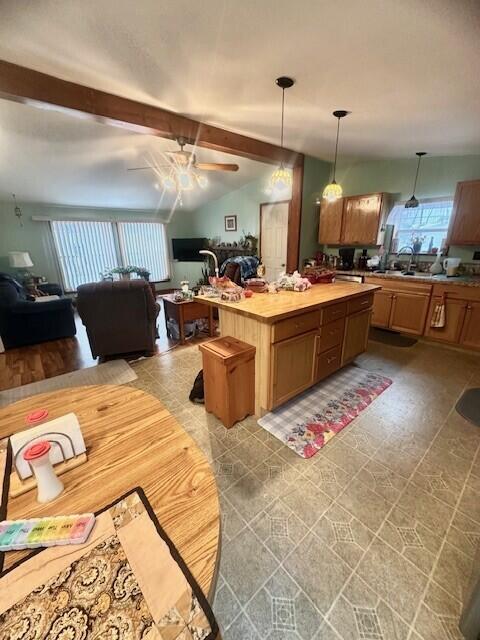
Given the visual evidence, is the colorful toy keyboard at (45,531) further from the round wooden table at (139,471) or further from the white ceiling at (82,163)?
the white ceiling at (82,163)

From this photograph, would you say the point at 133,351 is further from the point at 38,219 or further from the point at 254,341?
the point at 38,219

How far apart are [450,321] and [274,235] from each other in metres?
3.61

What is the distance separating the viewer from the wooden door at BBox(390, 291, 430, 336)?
11.8 feet

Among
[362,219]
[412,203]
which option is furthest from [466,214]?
[362,219]

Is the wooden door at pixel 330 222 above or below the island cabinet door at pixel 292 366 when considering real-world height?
above

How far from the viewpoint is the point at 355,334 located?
2.86 m

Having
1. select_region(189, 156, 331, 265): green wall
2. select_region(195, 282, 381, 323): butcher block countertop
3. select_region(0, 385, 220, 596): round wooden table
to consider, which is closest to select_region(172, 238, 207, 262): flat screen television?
select_region(189, 156, 331, 265): green wall

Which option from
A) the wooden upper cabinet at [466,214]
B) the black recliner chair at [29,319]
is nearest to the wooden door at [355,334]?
the wooden upper cabinet at [466,214]

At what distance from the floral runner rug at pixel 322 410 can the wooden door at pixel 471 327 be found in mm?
1415

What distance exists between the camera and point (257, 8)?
4.56 feet

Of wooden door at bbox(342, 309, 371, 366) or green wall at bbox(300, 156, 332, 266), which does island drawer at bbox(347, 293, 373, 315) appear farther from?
green wall at bbox(300, 156, 332, 266)

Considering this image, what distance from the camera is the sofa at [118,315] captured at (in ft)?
9.86

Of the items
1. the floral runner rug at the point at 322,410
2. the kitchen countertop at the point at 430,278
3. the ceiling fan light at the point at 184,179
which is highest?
the ceiling fan light at the point at 184,179

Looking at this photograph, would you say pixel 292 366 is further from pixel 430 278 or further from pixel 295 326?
pixel 430 278
